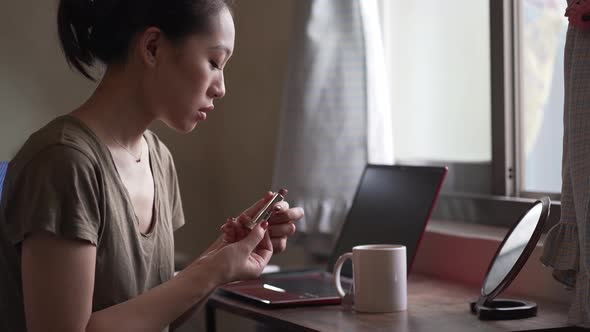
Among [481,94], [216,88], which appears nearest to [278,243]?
[216,88]

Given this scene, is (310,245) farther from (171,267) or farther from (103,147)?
(103,147)

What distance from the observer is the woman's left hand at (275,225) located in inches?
53.8

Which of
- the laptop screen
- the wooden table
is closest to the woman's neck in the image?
the wooden table

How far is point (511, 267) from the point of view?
135cm

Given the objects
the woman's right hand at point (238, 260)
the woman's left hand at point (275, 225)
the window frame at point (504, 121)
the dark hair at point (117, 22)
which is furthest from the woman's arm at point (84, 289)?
the window frame at point (504, 121)

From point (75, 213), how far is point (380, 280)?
19.7 inches

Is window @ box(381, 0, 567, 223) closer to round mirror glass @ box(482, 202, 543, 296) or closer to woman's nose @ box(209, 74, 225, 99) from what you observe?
round mirror glass @ box(482, 202, 543, 296)

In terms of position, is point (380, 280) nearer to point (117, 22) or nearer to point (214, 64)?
point (214, 64)

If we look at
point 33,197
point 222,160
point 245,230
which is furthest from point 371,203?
point 222,160

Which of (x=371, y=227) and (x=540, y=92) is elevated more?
(x=540, y=92)

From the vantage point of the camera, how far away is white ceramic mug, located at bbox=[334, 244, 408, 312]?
1399 millimetres

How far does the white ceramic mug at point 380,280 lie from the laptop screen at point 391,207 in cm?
20

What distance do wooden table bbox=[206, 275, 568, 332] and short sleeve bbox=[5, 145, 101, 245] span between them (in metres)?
0.35

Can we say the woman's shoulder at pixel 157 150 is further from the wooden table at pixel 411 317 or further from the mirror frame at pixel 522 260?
the mirror frame at pixel 522 260
